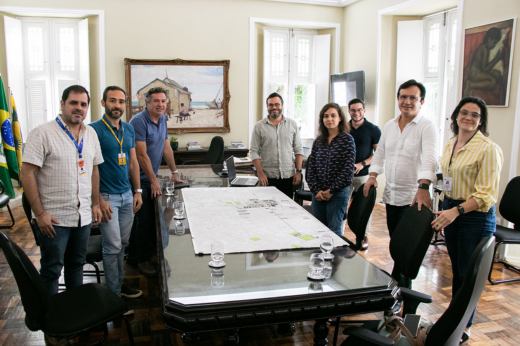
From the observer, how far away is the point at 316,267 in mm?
1829

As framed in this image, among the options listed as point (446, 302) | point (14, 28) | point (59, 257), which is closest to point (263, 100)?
point (14, 28)

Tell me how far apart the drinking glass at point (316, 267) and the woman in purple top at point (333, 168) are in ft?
4.90

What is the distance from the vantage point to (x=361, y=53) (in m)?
6.99

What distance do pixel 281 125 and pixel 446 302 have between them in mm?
2280

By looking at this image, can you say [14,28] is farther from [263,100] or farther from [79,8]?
[263,100]

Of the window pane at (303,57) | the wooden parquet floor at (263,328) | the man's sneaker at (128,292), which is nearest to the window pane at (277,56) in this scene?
Answer: the window pane at (303,57)

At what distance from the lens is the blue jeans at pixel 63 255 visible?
8.15 feet

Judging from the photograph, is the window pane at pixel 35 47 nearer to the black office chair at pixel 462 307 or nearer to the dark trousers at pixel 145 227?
the dark trousers at pixel 145 227

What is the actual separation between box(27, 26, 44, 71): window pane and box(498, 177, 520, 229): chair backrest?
696 centimetres

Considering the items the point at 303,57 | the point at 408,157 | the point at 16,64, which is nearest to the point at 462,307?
the point at 408,157

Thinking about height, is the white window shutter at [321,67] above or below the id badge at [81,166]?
above

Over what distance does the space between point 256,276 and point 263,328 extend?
1282mm

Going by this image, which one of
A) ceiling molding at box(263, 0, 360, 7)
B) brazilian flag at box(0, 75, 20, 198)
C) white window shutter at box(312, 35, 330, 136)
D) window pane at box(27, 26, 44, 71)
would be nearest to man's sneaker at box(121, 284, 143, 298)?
brazilian flag at box(0, 75, 20, 198)

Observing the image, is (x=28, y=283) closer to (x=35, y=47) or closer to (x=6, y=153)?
(x=6, y=153)
